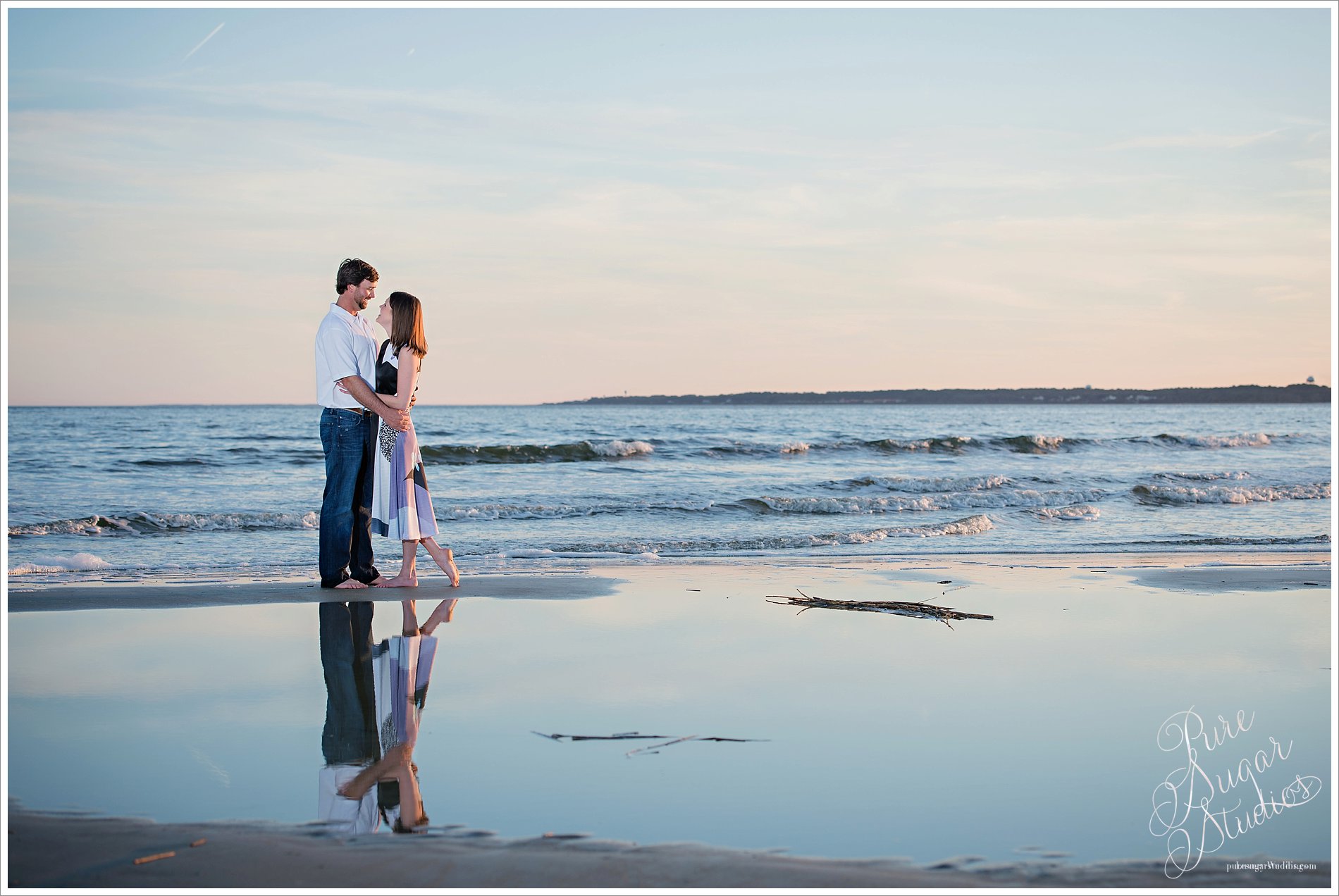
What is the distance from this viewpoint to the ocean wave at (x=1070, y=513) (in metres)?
11.4

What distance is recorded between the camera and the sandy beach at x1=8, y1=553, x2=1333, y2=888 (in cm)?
225

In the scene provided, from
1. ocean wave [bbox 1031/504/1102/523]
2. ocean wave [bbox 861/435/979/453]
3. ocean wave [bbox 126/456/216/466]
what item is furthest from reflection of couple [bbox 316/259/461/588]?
ocean wave [bbox 861/435/979/453]

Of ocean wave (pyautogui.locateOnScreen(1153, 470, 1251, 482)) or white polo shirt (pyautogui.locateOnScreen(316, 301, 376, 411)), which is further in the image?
ocean wave (pyautogui.locateOnScreen(1153, 470, 1251, 482))

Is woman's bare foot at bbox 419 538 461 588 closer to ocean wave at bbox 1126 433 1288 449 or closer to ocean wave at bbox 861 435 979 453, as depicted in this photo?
ocean wave at bbox 861 435 979 453

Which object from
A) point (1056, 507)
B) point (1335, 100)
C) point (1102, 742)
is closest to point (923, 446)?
point (1056, 507)

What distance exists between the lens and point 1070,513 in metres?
11.7

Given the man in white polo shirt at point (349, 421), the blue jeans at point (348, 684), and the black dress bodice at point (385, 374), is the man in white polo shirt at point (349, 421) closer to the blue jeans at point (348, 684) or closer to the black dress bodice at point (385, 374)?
the black dress bodice at point (385, 374)

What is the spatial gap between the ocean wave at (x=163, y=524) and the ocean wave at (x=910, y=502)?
5.46 metres

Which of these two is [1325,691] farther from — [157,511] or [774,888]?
[157,511]

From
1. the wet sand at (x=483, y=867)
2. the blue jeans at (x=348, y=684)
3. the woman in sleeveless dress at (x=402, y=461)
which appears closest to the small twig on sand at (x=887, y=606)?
the woman in sleeveless dress at (x=402, y=461)

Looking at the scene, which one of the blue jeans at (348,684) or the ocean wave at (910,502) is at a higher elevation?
the blue jeans at (348,684)

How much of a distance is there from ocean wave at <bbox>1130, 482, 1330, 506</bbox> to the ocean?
0.05 m

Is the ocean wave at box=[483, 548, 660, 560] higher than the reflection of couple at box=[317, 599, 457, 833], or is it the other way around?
the reflection of couple at box=[317, 599, 457, 833]

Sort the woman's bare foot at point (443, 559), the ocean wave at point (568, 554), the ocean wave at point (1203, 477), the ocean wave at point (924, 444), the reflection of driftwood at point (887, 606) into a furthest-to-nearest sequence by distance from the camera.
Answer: the ocean wave at point (924, 444)
the ocean wave at point (1203, 477)
the ocean wave at point (568, 554)
the woman's bare foot at point (443, 559)
the reflection of driftwood at point (887, 606)
